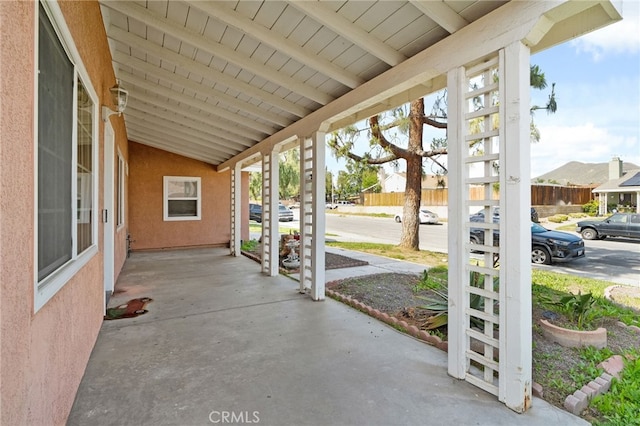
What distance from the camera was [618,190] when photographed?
19.2m

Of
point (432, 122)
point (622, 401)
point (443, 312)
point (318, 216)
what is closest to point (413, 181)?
point (432, 122)

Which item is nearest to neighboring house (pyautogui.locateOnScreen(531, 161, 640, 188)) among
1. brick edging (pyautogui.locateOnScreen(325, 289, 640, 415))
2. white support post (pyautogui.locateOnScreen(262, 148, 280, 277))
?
white support post (pyautogui.locateOnScreen(262, 148, 280, 277))

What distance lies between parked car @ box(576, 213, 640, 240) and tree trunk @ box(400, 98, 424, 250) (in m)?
8.54

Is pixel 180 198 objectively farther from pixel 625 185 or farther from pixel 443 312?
pixel 625 185

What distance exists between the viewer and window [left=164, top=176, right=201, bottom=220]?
941 cm

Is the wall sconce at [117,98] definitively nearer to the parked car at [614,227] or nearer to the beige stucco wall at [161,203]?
the beige stucco wall at [161,203]

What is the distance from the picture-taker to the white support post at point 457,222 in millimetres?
2547

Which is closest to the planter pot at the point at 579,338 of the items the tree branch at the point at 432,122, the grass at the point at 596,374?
the grass at the point at 596,374

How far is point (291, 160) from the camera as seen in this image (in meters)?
25.3

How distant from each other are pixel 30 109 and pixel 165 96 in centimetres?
416

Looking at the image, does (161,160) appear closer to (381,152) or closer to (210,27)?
(381,152)

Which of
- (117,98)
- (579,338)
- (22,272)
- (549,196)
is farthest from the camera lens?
(549,196)

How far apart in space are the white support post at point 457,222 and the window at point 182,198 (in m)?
8.53

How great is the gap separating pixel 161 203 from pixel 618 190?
23.5 metres
